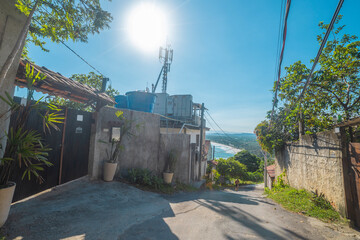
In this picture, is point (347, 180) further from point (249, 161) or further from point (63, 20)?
point (249, 161)

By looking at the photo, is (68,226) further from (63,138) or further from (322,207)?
(322,207)

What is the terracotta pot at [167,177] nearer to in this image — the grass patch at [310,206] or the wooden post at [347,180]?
the grass patch at [310,206]

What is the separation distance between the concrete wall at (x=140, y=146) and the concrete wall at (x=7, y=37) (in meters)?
2.46

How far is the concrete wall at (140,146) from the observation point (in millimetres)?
5316

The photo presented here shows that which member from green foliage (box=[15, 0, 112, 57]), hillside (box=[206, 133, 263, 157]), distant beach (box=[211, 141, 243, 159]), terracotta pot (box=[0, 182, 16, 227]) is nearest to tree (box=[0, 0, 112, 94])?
green foliage (box=[15, 0, 112, 57])

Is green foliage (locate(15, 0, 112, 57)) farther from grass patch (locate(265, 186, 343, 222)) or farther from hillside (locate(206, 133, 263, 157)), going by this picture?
hillside (locate(206, 133, 263, 157))

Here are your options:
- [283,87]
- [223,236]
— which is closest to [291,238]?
[223,236]

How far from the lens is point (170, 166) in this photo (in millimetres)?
6984

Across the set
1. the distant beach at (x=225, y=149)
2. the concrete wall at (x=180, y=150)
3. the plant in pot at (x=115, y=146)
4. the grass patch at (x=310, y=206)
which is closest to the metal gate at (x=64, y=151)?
the plant in pot at (x=115, y=146)

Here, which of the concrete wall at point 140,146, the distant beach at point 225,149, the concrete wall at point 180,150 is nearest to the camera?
the concrete wall at point 140,146

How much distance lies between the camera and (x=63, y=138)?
4.32 metres

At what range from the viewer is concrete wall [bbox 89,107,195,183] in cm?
532

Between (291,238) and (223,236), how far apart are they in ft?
3.85

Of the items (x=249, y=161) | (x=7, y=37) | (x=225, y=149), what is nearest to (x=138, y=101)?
(x=7, y=37)
